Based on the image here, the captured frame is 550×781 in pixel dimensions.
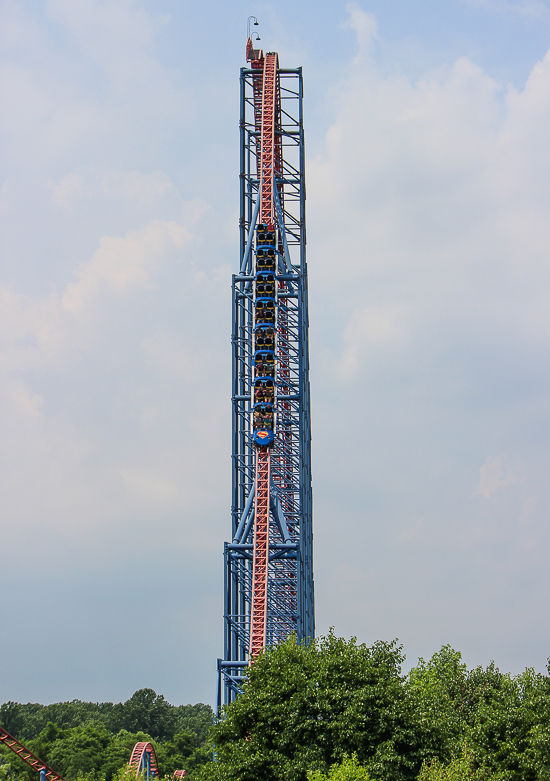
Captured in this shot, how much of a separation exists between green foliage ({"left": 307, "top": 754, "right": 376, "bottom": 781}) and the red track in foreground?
21.4 meters

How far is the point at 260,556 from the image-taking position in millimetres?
50750

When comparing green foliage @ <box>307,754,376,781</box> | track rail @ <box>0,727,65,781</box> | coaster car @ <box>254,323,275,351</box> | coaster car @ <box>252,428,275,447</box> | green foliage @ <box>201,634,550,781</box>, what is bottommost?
green foliage @ <box>307,754,376,781</box>

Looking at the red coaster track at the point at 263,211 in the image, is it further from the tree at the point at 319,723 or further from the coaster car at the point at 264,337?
the tree at the point at 319,723

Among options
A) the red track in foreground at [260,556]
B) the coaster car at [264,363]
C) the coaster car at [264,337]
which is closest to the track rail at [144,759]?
the red track in foreground at [260,556]

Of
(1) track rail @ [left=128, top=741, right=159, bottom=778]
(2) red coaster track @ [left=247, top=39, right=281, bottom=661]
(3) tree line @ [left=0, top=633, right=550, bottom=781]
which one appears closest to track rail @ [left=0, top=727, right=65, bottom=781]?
(1) track rail @ [left=128, top=741, right=159, bottom=778]

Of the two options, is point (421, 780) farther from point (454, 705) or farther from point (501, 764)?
point (454, 705)

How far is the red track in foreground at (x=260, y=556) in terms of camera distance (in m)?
49.5

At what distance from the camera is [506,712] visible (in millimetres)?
33312

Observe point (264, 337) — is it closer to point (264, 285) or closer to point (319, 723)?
point (264, 285)

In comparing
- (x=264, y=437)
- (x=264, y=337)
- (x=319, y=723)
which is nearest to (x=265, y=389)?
(x=264, y=437)

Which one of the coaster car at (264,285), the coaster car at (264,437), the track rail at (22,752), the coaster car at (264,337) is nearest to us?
the coaster car at (264,437)

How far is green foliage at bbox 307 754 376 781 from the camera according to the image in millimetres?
25719

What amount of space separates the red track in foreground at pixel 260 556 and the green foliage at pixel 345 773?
2144 cm

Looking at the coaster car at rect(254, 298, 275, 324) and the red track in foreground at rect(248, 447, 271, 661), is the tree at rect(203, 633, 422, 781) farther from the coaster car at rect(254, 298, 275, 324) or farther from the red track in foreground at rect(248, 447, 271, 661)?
the coaster car at rect(254, 298, 275, 324)
